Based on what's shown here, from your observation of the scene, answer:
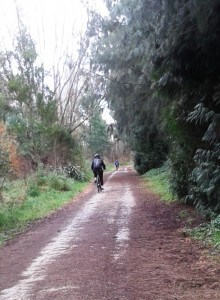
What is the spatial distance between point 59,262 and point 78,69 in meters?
27.9

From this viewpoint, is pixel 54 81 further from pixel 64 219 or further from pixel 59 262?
pixel 59 262

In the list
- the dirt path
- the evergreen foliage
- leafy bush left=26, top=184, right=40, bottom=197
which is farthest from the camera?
leafy bush left=26, top=184, right=40, bottom=197

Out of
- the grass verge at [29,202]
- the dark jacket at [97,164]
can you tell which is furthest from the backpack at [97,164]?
the grass verge at [29,202]

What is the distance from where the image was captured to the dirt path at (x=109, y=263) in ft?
17.6

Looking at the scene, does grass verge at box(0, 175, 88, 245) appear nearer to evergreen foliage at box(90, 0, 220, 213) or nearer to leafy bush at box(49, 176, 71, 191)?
leafy bush at box(49, 176, 71, 191)

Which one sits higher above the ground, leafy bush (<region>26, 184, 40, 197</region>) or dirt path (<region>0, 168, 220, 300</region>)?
leafy bush (<region>26, 184, 40, 197</region>)

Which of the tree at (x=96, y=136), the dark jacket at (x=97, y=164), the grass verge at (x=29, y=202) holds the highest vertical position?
the tree at (x=96, y=136)

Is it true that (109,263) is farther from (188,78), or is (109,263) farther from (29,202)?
(29,202)

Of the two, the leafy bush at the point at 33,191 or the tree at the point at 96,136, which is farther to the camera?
the tree at the point at 96,136

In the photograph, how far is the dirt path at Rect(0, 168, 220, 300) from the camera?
211 inches

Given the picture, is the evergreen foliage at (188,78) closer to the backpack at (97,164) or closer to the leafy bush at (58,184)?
the backpack at (97,164)

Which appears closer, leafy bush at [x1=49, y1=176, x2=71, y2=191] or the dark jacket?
the dark jacket

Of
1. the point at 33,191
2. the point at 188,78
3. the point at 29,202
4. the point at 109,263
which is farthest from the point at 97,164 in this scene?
the point at 109,263

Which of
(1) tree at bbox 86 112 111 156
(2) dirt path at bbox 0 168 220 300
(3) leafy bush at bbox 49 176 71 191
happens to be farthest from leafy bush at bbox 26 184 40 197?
(1) tree at bbox 86 112 111 156
